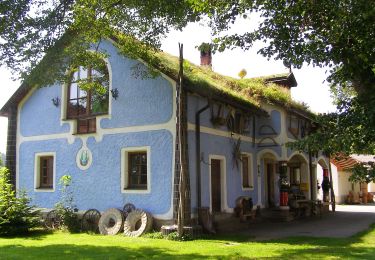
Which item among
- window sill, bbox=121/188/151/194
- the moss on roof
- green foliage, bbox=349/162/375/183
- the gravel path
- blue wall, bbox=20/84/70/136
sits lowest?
the gravel path

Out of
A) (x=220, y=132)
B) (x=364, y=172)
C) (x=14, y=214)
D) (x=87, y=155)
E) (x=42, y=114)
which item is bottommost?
(x=14, y=214)

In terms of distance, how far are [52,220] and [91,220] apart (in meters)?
1.54

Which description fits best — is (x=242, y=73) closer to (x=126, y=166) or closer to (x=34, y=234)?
(x=126, y=166)

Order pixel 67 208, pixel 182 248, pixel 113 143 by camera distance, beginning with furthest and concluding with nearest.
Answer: pixel 67 208 < pixel 113 143 < pixel 182 248

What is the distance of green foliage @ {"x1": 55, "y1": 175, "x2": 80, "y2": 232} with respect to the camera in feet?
50.9

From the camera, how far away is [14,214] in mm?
15000

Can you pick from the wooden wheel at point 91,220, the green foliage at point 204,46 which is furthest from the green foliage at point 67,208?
the green foliage at point 204,46

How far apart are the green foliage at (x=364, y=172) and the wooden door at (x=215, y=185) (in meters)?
8.35

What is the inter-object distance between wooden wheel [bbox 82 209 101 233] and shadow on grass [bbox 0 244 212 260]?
3408 millimetres

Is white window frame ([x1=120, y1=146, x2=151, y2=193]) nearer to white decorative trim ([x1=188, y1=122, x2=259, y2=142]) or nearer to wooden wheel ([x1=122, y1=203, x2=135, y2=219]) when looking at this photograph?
wooden wheel ([x1=122, y1=203, x2=135, y2=219])

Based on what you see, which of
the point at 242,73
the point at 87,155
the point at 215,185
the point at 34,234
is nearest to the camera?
the point at 34,234

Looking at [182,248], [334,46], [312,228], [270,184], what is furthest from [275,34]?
[270,184]

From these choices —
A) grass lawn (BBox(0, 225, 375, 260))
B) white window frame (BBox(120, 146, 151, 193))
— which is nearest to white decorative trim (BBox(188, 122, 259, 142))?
white window frame (BBox(120, 146, 151, 193))

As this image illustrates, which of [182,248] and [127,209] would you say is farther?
[127,209]
